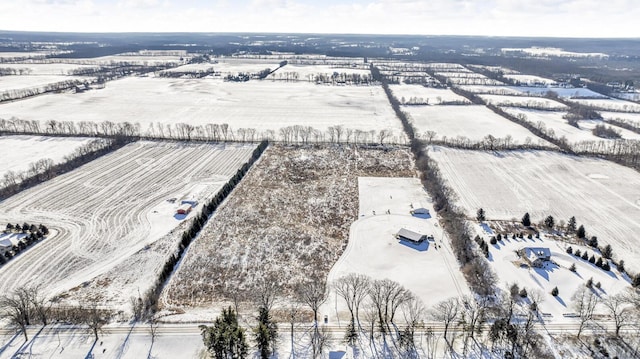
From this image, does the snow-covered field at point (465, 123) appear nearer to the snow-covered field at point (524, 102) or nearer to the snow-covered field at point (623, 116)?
the snow-covered field at point (524, 102)

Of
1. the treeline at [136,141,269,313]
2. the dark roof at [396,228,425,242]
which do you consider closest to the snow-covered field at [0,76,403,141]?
the treeline at [136,141,269,313]

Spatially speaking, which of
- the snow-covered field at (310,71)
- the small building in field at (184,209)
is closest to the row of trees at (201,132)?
the small building in field at (184,209)

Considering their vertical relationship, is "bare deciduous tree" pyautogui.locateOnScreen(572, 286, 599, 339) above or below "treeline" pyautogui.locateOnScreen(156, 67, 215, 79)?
below

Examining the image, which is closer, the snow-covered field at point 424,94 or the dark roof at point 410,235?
the dark roof at point 410,235

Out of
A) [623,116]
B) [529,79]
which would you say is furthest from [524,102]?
[529,79]

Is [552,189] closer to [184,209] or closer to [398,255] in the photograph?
[398,255]

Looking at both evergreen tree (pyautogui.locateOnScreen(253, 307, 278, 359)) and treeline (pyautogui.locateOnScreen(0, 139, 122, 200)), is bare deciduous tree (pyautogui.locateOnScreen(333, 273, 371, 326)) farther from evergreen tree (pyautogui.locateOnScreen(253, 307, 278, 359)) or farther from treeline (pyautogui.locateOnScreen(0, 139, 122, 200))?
treeline (pyautogui.locateOnScreen(0, 139, 122, 200))
